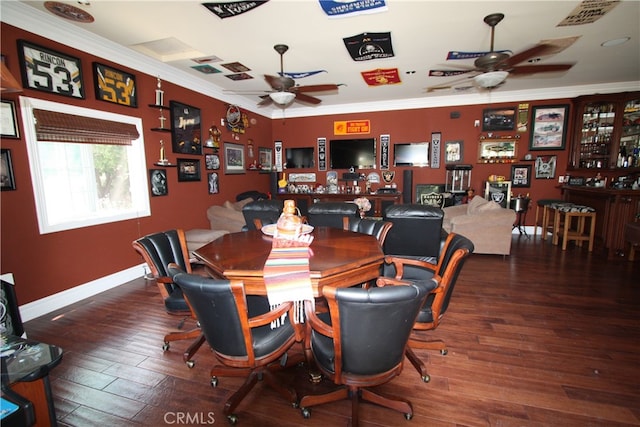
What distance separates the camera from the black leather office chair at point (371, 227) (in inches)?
103

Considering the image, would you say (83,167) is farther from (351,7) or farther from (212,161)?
(351,7)

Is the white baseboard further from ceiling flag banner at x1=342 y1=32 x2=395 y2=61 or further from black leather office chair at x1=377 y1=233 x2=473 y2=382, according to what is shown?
ceiling flag banner at x1=342 y1=32 x2=395 y2=61

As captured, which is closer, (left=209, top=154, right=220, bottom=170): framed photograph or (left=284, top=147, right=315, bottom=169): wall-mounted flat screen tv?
(left=209, top=154, right=220, bottom=170): framed photograph

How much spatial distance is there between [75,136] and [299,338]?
→ 338 cm

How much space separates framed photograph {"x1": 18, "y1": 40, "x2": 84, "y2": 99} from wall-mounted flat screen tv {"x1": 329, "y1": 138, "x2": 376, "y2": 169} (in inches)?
201

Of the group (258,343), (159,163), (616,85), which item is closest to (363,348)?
(258,343)

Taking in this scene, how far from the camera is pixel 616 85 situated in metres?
5.61

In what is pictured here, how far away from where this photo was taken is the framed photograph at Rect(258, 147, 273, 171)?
7.18 meters

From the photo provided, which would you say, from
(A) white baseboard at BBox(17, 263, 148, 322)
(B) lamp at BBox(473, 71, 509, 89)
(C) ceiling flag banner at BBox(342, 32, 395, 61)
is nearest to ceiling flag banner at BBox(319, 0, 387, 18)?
(C) ceiling flag banner at BBox(342, 32, 395, 61)

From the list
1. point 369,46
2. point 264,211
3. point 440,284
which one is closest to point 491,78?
point 369,46

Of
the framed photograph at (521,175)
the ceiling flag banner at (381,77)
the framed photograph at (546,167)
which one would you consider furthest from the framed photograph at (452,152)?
the ceiling flag banner at (381,77)

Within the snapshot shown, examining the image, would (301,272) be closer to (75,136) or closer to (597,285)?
(75,136)

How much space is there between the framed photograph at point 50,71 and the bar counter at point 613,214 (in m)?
7.36

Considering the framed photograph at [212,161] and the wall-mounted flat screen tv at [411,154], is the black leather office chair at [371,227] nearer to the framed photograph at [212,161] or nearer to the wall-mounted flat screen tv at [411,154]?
the framed photograph at [212,161]
